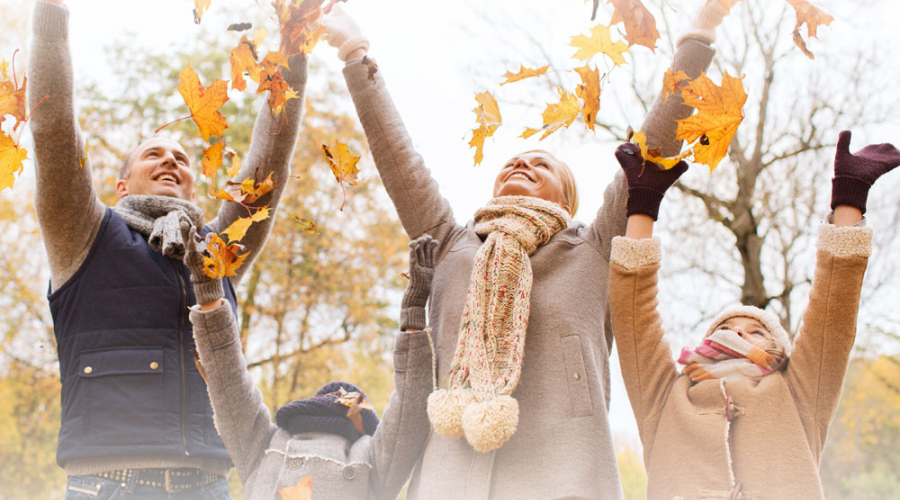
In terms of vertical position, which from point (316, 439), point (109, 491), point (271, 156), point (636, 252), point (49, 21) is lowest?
point (109, 491)

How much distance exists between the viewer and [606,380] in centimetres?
244

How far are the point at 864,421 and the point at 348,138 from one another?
9327 mm

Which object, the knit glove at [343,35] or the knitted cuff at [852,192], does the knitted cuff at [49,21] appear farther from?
the knitted cuff at [852,192]

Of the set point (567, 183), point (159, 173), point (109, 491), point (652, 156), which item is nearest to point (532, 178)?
point (567, 183)

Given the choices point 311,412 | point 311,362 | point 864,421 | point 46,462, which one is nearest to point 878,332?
point 864,421

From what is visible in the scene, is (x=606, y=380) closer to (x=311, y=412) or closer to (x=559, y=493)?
(x=559, y=493)

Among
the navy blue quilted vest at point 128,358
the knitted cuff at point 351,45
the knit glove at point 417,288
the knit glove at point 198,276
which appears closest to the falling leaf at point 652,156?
the knit glove at point 417,288

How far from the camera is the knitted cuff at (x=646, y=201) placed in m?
2.24

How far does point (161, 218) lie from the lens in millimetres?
2695

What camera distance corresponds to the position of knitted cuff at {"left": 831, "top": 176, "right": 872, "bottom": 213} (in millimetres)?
2078

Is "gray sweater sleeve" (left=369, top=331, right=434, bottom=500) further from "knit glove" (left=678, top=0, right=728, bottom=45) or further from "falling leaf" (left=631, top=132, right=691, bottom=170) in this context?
"knit glove" (left=678, top=0, right=728, bottom=45)

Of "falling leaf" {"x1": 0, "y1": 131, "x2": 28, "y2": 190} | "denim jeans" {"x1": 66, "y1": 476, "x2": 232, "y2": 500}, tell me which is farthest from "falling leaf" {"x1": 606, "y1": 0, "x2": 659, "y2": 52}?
"denim jeans" {"x1": 66, "y1": 476, "x2": 232, "y2": 500}

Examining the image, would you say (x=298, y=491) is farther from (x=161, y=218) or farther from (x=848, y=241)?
(x=848, y=241)

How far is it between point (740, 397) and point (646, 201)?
63 centimetres
